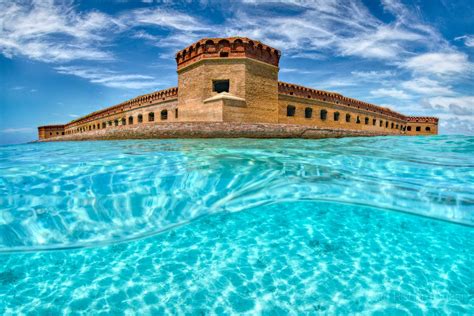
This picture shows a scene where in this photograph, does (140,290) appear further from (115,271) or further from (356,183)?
(356,183)

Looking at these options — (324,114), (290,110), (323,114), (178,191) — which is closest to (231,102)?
(290,110)

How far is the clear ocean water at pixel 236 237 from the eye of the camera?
7.80 feet

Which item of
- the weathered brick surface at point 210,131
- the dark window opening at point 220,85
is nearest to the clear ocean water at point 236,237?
the weathered brick surface at point 210,131

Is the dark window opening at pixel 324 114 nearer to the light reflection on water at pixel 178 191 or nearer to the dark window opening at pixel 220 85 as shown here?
the dark window opening at pixel 220 85

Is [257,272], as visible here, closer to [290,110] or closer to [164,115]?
[290,110]

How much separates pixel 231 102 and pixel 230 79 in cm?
206

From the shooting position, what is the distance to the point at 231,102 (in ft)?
53.0

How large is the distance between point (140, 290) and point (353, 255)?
246 centimetres

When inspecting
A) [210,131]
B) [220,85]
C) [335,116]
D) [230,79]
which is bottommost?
[210,131]

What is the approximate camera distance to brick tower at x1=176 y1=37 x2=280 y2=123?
16625 millimetres

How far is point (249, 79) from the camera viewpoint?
17297mm

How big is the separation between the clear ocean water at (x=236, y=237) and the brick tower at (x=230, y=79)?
11.4 metres

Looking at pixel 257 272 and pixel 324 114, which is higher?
pixel 324 114

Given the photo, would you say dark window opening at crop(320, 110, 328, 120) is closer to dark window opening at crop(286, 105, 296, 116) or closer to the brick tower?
dark window opening at crop(286, 105, 296, 116)
